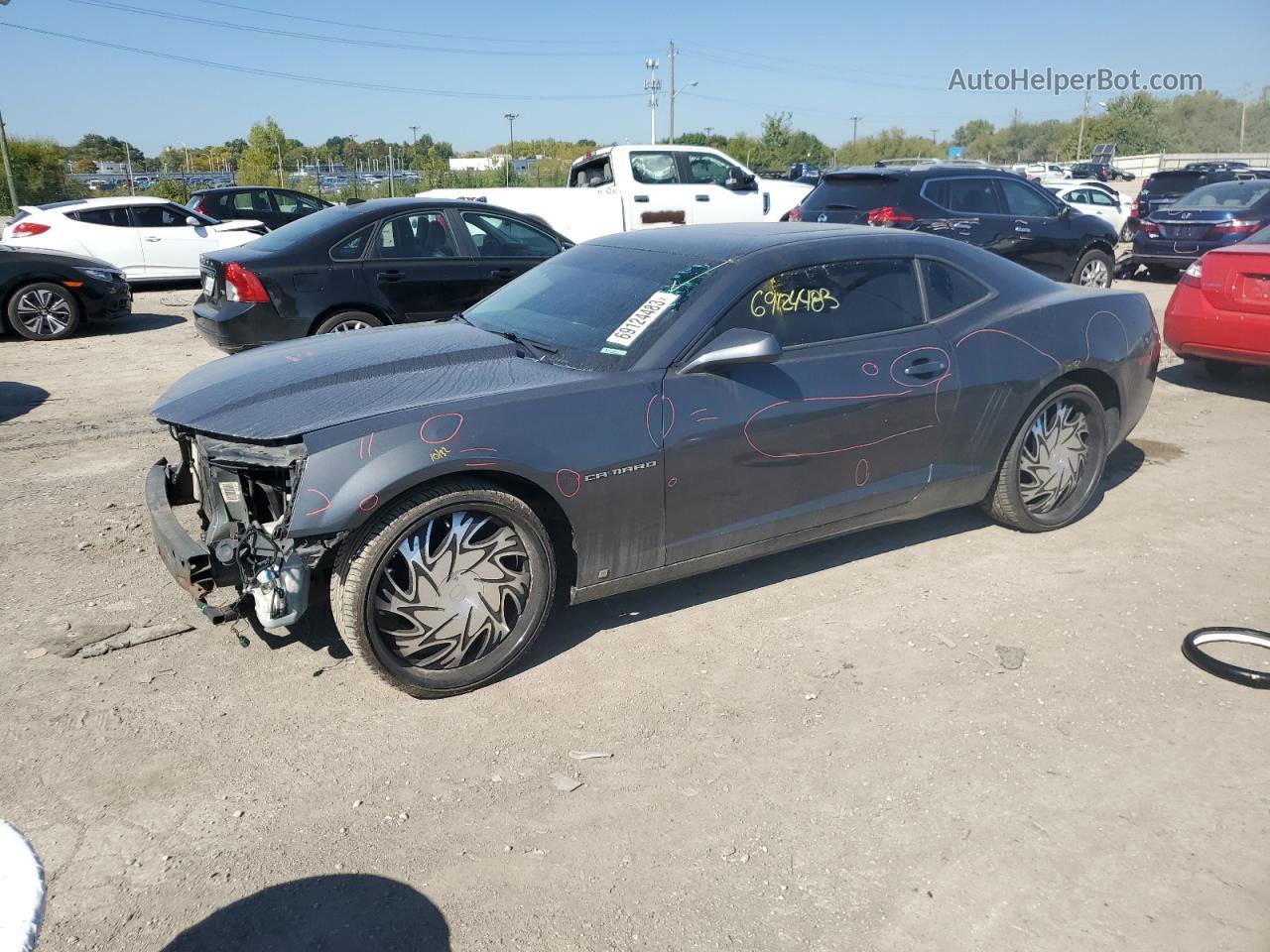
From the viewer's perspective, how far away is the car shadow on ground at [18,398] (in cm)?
732

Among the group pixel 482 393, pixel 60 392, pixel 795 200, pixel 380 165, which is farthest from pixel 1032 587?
pixel 380 165

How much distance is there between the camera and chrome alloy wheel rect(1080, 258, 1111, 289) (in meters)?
11.7

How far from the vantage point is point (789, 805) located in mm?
2914

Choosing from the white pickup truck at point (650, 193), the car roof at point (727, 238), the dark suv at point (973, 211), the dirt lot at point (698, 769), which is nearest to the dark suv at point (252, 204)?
the white pickup truck at point (650, 193)

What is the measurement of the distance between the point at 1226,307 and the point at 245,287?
7552mm

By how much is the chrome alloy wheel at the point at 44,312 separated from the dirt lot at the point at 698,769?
262 inches

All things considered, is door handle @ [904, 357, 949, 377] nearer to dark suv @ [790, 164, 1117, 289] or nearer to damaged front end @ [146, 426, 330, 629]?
damaged front end @ [146, 426, 330, 629]

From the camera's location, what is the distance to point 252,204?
1798cm

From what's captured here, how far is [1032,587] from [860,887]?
2.30m

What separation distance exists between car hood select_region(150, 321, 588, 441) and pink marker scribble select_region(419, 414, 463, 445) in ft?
0.35

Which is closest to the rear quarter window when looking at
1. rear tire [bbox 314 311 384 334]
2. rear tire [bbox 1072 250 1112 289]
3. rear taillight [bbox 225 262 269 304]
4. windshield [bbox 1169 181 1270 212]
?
rear tire [bbox 1072 250 1112 289]

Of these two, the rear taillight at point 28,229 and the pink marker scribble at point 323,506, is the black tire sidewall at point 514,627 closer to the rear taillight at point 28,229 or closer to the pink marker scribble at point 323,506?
the pink marker scribble at point 323,506

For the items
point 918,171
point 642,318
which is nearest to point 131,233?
point 918,171

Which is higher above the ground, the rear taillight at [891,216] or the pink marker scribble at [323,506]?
the rear taillight at [891,216]
